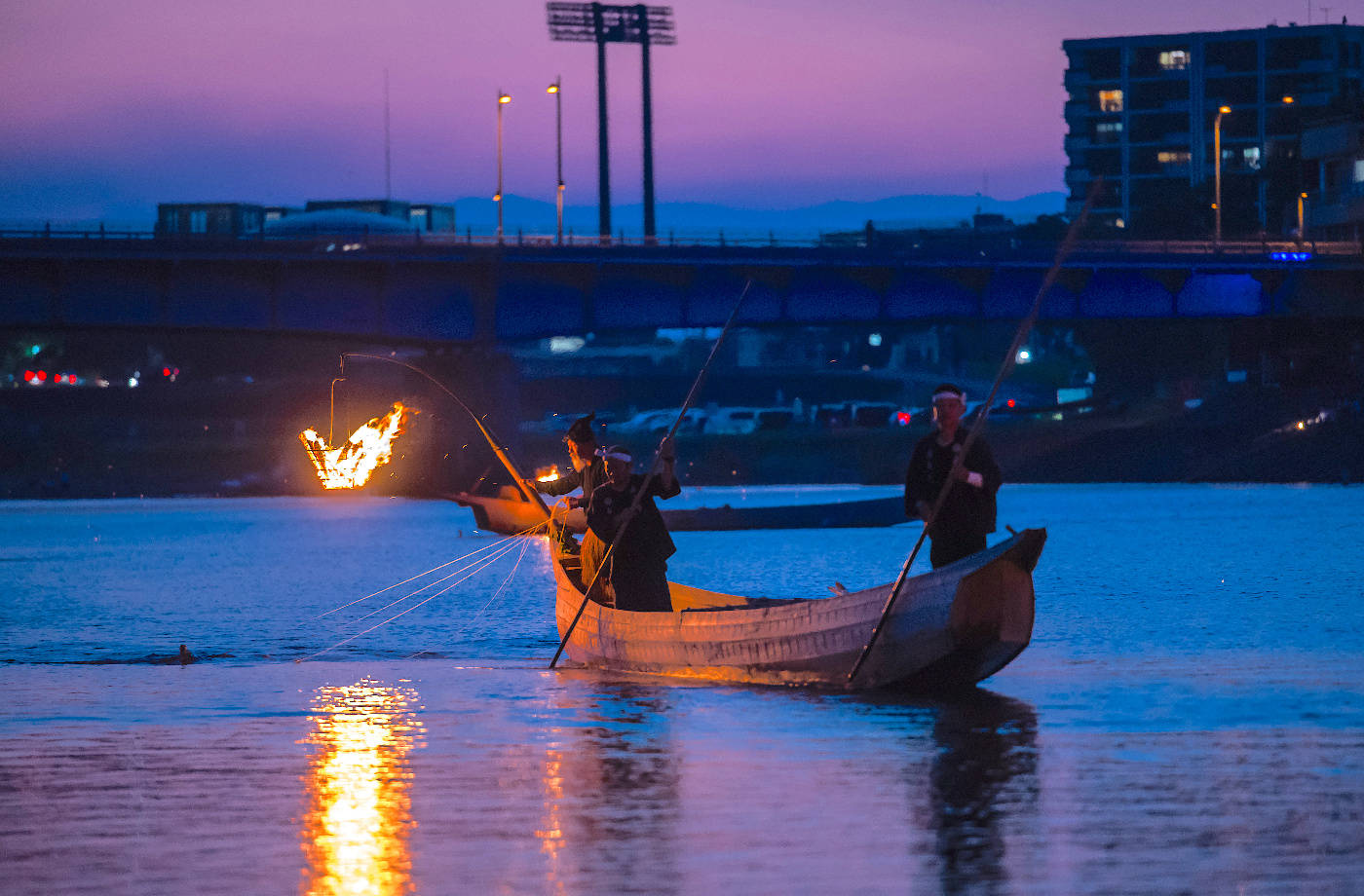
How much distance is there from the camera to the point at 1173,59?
509 feet

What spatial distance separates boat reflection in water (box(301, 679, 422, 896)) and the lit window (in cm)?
14401

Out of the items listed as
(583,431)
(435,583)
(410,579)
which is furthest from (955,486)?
(410,579)

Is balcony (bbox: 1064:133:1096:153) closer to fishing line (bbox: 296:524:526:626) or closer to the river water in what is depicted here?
fishing line (bbox: 296:524:526:626)

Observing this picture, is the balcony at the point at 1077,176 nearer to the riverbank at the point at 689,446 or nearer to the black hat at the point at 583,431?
the riverbank at the point at 689,446

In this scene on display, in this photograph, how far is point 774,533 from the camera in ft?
254

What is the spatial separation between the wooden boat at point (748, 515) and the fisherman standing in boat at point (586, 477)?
41.2 m

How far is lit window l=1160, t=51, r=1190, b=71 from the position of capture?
154 meters

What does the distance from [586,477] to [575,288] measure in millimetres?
54208

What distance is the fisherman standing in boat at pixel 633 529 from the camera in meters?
19.8

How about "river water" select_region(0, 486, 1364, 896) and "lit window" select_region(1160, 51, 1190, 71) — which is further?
"lit window" select_region(1160, 51, 1190, 71)

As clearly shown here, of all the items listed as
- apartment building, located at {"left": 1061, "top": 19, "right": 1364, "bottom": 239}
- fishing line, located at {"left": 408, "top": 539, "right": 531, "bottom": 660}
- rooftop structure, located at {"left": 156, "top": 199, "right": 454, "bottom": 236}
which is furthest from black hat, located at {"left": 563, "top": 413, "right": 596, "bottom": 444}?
apartment building, located at {"left": 1061, "top": 19, "right": 1364, "bottom": 239}

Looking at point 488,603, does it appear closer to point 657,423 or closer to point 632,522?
point 632,522

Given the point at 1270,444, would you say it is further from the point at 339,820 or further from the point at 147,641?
the point at 339,820

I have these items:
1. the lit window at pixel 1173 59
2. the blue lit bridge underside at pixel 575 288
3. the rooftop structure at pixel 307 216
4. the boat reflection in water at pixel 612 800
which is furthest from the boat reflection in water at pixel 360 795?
the lit window at pixel 1173 59
